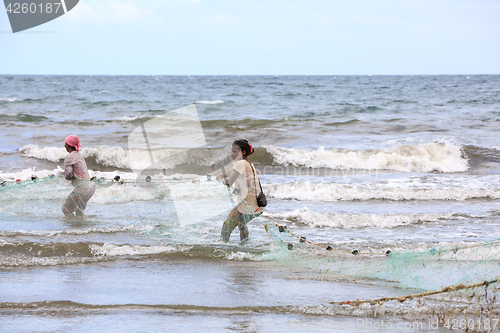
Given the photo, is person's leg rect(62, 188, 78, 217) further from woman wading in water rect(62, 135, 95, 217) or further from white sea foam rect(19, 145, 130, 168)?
white sea foam rect(19, 145, 130, 168)

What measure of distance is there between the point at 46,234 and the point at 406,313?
5.20 m

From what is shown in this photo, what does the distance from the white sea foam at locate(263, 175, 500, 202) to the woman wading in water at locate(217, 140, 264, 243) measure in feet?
13.3

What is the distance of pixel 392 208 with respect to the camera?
9.37 meters

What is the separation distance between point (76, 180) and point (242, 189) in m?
2.67

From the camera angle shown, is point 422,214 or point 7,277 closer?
point 7,277

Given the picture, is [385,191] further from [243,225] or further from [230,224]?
[230,224]

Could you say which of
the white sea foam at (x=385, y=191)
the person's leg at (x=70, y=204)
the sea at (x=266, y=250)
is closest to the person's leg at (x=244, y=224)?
the sea at (x=266, y=250)

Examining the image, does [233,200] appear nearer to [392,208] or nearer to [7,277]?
[7,277]

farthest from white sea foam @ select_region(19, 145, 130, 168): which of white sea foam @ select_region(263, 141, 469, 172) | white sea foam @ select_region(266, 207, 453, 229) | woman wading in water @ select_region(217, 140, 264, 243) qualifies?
woman wading in water @ select_region(217, 140, 264, 243)

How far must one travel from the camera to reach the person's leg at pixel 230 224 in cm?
620

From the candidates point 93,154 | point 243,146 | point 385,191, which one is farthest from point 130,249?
point 93,154

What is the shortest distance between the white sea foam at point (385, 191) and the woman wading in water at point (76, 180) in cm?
454

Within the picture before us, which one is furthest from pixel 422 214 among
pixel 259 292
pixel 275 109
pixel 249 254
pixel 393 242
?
pixel 275 109

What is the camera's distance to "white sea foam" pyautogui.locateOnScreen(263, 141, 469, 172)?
14.3 metres
